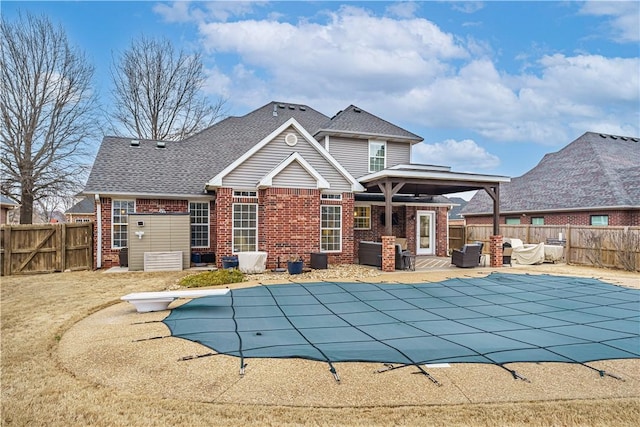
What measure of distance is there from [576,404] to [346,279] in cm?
736

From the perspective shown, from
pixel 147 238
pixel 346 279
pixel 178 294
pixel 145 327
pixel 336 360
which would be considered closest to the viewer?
pixel 336 360

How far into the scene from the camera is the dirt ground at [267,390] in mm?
3402

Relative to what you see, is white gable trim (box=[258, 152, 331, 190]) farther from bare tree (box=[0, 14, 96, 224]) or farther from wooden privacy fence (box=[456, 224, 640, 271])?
bare tree (box=[0, 14, 96, 224])

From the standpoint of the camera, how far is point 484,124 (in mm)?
27359

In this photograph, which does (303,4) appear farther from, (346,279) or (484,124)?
(484,124)

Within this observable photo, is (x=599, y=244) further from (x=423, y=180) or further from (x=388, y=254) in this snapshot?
(x=388, y=254)

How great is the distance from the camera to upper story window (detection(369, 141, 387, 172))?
16.6 metres

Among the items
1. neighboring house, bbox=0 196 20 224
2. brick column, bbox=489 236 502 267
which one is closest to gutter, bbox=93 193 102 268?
neighboring house, bbox=0 196 20 224

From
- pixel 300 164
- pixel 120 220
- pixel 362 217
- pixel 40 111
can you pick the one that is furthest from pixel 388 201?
pixel 40 111

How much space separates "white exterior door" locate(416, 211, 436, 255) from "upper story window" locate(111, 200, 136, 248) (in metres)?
12.4

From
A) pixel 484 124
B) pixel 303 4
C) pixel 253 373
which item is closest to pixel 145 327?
pixel 253 373

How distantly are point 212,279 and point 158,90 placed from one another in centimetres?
2074

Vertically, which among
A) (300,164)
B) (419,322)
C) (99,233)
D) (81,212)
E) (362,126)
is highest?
(362,126)

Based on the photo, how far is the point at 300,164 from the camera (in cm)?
1276
